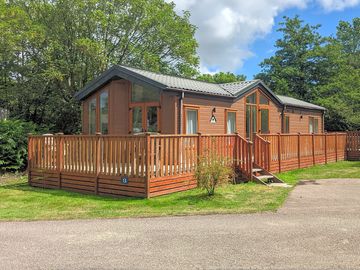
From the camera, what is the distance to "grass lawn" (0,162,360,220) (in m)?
6.90

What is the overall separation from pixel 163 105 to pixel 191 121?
1266 mm

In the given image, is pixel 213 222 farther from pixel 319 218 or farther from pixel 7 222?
pixel 7 222

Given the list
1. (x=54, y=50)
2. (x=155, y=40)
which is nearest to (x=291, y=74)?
(x=155, y=40)

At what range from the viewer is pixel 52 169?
1047cm

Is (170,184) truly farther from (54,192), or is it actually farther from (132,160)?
(54,192)

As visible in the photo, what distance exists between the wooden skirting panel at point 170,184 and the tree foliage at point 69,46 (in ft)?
37.3

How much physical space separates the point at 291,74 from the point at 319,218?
30.7 meters

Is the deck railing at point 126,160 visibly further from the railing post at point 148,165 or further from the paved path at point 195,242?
the paved path at point 195,242

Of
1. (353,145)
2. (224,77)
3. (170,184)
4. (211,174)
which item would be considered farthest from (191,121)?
(224,77)

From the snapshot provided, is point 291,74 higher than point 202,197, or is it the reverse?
point 291,74

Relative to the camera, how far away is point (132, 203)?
7883 millimetres

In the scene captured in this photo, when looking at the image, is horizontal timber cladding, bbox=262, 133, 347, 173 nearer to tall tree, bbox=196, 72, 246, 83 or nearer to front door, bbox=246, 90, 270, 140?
front door, bbox=246, 90, 270, 140

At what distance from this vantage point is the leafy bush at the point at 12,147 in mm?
13016

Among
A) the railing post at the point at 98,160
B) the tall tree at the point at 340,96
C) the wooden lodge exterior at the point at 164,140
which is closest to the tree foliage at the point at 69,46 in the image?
the wooden lodge exterior at the point at 164,140
